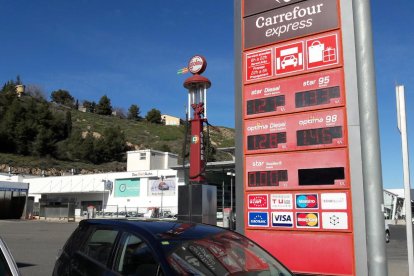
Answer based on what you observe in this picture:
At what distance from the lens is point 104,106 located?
14575 centimetres

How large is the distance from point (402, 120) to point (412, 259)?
9.16 ft

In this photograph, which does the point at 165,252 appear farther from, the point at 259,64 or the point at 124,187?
the point at 124,187

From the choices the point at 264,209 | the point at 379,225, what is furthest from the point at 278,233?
the point at 379,225

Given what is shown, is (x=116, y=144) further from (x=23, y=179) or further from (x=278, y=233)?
(x=278, y=233)

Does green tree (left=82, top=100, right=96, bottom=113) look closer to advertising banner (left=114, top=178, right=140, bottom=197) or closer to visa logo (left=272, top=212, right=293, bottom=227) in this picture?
advertising banner (left=114, top=178, right=140, bottom=197)

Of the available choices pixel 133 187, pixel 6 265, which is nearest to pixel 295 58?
pixel 6 265

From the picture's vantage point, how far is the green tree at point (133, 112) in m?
152

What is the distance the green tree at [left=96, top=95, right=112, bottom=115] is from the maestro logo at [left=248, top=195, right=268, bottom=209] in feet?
455

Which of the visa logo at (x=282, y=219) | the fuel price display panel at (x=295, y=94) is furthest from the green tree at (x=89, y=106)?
the visa logo at (x=282, y=219)

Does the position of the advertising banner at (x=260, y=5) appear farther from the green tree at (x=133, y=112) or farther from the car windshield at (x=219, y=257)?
the green tree at (x=133, y=112)

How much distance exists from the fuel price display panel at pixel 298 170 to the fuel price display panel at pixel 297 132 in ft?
0.57

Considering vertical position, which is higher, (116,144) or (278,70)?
(116,144)

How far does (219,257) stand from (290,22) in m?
7.31

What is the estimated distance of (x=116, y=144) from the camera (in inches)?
3770
